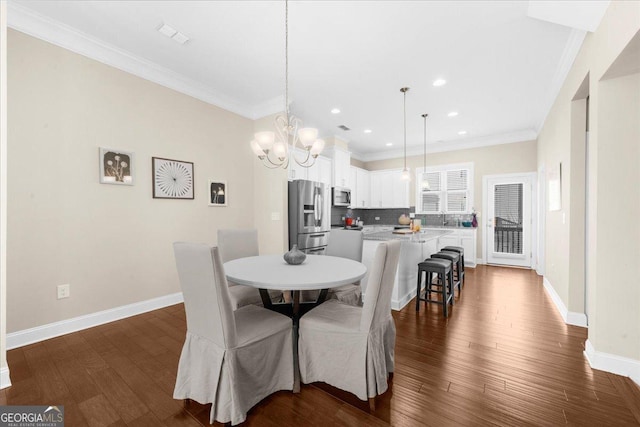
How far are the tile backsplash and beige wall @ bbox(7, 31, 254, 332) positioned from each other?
3562 mm

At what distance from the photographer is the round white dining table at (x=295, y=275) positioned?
161 centimetres

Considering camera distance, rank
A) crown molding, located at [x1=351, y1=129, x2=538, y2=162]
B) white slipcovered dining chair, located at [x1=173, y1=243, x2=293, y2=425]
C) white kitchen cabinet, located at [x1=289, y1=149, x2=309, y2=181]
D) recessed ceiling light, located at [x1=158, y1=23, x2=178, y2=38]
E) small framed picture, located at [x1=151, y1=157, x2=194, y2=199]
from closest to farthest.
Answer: white slipcovered dining chair, located at [x1=173, y1=243, x2=293, y2=425] → recessed ceiling light, located at [x1=158, y1=23, x2=178, y2=38] → small framed picture, located at [x1=151, y1=157, x2=194, y2=199] → white kitchen cabinet, located at [x1=289, y1=149, x2=309, y2=181] → crown molding, located at [x1=351, y1=129, x2=538, y2=162]

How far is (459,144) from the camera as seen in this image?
6309mm

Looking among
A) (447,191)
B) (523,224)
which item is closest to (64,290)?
(447,191)

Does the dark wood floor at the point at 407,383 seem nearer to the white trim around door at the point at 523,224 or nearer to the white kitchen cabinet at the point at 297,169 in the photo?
the white kitchen cabinet at the point at 297,169

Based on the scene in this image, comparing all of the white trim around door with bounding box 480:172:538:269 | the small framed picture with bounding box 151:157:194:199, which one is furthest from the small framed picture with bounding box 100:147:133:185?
the white trim around door with bounding box 480:172:538:269

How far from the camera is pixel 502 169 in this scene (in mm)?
5859

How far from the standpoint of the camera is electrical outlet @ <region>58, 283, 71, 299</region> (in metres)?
2.57

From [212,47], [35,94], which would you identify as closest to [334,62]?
[212,47]

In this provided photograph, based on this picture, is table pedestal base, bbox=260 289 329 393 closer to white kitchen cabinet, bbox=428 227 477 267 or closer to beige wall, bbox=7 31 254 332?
beige wall, bbox=7 31 254 332

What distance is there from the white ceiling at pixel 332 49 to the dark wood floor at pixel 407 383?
105 inches

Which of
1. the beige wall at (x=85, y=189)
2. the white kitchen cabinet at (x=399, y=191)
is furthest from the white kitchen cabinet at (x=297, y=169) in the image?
the white kitchen cabinet at (x=399, y=191)

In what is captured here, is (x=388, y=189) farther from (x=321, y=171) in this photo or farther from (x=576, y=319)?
(x=576, y=319)

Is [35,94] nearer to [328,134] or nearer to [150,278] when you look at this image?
[150,278]
